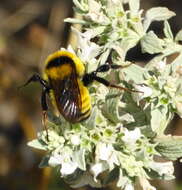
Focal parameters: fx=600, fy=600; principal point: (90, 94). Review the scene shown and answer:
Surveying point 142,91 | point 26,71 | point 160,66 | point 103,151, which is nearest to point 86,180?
point 103,151

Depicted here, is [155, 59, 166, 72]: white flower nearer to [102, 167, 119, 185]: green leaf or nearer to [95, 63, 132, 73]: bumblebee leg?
[95, 63, 132, 73]: bumblebee leg

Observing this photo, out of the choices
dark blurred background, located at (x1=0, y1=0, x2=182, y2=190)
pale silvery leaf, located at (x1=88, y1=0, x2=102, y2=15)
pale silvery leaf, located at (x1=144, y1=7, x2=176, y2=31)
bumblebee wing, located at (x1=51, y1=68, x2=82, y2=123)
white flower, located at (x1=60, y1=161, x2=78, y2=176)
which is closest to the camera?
bumblebee wing, located at (x1=51, y1=68, x2=82, y2=123)

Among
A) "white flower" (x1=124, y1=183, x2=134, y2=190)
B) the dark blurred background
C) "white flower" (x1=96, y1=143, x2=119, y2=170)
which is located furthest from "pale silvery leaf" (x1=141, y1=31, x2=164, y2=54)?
the dark blurred background

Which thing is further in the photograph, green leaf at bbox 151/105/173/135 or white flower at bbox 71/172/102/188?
white flower at bbox 71/172/102/188

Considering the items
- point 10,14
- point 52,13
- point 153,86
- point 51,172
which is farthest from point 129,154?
point 10,14

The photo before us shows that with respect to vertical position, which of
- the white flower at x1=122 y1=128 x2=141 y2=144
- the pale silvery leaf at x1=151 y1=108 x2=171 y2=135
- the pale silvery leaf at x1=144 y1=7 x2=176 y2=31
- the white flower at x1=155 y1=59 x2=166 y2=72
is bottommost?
the white flower at x1=122 y1=128 x2=141 y2=144

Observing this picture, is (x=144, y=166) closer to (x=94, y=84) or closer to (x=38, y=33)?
(x=94, y=84)

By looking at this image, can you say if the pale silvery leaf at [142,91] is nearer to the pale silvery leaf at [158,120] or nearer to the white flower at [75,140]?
the pale silvery leaf at [158,120]
